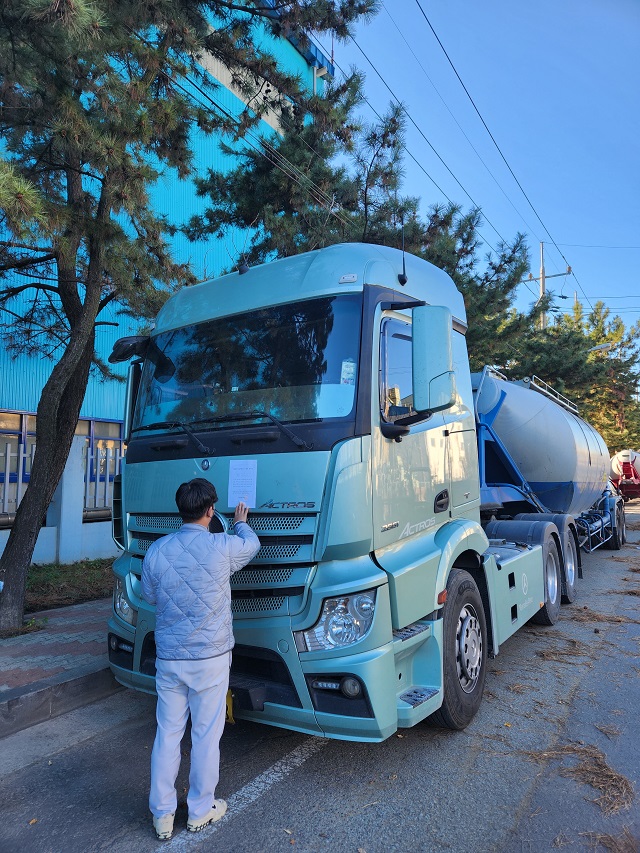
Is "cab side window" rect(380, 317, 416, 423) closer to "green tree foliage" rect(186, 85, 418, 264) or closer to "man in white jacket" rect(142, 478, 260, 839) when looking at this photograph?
"man in white jacket" rect(142, 478, 260, 839)

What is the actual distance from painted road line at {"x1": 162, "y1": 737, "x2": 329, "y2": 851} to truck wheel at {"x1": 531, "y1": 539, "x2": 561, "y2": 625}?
3.61m

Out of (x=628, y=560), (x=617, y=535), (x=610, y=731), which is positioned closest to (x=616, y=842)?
(x=610, y=731)

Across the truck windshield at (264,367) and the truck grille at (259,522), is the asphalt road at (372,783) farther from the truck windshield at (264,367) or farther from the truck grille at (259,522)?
the truck windshield at (264,367)

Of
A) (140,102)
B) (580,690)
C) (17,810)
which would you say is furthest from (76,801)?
(140,102)

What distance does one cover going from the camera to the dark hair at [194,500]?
10.3 feet

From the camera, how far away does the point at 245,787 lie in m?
3.40

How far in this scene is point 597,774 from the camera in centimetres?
350

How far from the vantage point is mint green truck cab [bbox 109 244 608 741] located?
3.25 meters

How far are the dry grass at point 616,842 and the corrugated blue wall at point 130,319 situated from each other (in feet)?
32.3

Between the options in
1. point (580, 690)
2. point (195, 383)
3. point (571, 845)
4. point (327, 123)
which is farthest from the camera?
point (327, 123)

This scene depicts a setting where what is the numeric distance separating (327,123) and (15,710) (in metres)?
8.01

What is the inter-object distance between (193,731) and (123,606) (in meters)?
1.22

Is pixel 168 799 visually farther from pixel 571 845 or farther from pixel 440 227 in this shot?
pixel 440 227

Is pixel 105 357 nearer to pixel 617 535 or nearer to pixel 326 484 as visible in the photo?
pixel 617 535
